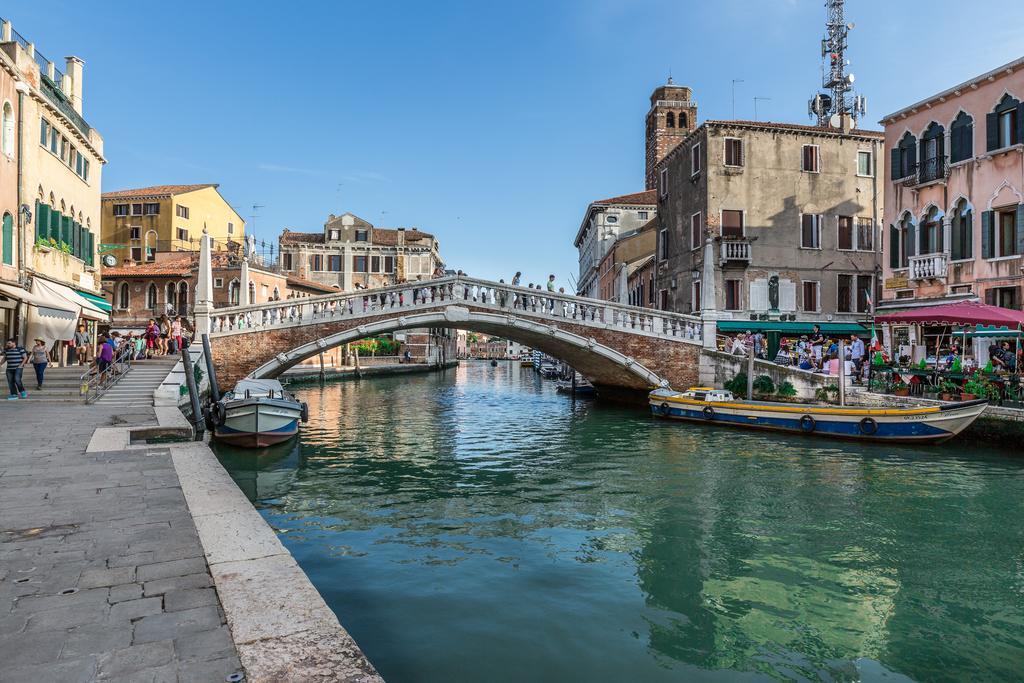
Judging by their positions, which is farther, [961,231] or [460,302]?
[460,302]

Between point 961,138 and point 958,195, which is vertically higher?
point 961,138

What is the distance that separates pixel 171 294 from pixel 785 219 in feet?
88.6

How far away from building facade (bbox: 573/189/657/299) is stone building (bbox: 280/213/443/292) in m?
11.1

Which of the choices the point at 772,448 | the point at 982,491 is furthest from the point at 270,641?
the point at 772,448

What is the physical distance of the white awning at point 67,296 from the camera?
14.6 meters

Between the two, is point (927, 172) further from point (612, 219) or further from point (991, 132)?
point (612, 219)

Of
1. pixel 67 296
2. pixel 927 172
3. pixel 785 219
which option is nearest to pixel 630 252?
pixel 785 219

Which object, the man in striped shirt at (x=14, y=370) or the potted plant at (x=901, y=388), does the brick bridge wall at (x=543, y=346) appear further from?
the potted plant at (x=901, y=388)

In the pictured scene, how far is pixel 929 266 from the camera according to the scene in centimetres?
1645

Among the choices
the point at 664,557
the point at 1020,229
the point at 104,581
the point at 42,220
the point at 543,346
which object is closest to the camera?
the point at 104,581

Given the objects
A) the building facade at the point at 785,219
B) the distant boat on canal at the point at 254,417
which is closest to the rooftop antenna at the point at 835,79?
the building facade at the point at 785,219

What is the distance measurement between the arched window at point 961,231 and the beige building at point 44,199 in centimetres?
1991

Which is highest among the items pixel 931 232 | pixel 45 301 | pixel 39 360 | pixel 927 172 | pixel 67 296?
pixel 927 172

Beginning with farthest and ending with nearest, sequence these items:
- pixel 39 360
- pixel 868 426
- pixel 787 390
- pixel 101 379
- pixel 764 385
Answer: pixel 764 385, pixel 787 390, pixel 101 379, pixel 868 426, pixel 39 360
